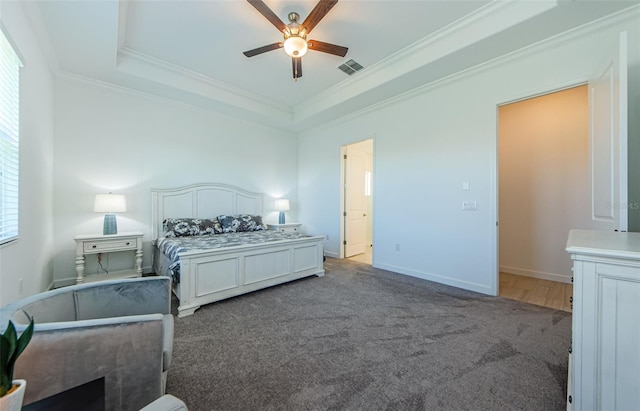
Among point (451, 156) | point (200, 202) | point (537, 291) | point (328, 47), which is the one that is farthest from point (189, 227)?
point (537, 291)

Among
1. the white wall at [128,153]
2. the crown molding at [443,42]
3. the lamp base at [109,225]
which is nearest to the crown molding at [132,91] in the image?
the white wall at [128,153]

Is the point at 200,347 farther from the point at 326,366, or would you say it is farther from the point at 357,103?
the point at 357,103

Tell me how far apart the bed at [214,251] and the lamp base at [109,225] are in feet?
1.79

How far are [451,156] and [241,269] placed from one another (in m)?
3.08

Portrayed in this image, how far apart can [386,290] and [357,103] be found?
116 inches

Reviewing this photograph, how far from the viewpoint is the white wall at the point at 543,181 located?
3357 millimetres

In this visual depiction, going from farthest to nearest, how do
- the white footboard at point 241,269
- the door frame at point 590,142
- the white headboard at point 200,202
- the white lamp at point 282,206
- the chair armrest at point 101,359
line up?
1. the white lamp at point 282,206
2. the white headboard at point 200,202
3. the white footboard at point 241,269
4. the door frame at point 590,142
5. the chair armrest at point 101,359

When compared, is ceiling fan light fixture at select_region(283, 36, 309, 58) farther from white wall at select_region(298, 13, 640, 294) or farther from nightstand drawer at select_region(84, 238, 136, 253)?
nightstand drawer at select_region(84, 238, 136, 253)

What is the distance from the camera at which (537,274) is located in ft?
12.0

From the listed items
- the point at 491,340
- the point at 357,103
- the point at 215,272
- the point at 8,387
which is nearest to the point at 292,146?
the point at 357,103

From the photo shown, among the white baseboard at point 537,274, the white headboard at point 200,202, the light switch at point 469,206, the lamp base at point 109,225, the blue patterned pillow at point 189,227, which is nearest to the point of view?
the light switch at point 469,206

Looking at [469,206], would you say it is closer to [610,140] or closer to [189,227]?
[610,140]

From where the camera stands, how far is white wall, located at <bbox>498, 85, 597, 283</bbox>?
3357 millimetres

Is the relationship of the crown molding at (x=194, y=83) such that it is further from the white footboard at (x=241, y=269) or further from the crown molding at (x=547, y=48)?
the white footboard at (x=241, y=269)
